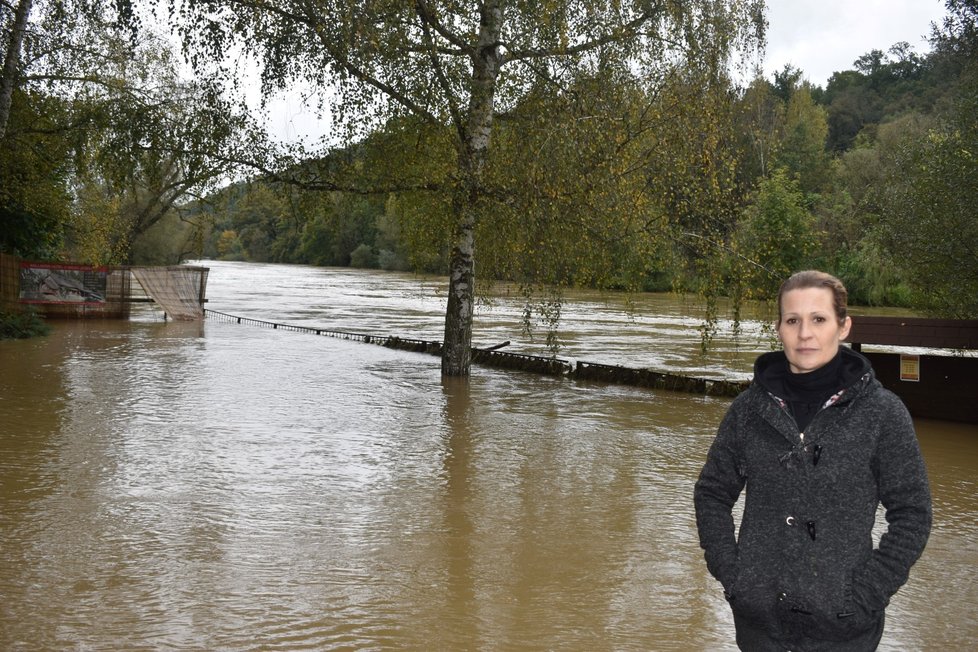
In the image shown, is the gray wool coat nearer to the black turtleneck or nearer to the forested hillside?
the black turtleneck

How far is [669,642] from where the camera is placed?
5672 mm

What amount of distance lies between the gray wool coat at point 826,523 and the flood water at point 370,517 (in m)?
2.85

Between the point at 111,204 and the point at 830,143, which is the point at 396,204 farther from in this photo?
the point at 830,143

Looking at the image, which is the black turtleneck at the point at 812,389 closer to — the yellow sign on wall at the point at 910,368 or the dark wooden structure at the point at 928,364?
the dark wooden structure at the point at 928,364

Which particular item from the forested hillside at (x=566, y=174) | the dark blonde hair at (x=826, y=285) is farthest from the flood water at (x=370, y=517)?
the dark blonde hair at (x=826, y=285)

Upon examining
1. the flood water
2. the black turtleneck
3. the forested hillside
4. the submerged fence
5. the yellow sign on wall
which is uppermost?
the forested hillside

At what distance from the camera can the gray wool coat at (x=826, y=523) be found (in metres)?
2.74

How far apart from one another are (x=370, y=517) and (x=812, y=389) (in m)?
5.92

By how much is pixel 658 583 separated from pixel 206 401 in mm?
9700

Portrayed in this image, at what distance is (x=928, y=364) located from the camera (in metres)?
15.1

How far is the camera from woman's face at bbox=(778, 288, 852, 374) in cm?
291

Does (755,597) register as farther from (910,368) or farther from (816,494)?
(910,368)

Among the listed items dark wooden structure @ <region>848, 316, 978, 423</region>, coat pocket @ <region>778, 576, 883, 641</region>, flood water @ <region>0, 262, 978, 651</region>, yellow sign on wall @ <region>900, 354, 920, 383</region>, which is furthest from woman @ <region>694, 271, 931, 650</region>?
yellow sign on wall @ <region>900, 354, 920, 383</region>

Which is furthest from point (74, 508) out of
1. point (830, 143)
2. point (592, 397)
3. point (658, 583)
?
point (830, 143)
